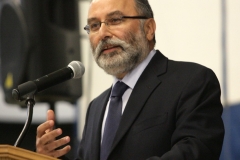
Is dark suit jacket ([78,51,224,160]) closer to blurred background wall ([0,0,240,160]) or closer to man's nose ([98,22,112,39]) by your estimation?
man's nose ([98,22,112,39])

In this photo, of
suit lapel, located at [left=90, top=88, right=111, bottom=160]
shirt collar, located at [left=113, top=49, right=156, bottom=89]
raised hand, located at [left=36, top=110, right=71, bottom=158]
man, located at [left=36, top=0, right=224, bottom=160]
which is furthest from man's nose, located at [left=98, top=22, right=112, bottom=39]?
raised hand, located at [left=36, top=110, right=71, bottom=158]

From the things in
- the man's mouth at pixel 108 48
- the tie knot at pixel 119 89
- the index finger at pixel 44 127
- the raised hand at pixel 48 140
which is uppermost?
the man's mouth at pixel 108 48

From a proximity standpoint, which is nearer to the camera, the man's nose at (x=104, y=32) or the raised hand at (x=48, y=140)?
the raised hand at (x=48, y=140)

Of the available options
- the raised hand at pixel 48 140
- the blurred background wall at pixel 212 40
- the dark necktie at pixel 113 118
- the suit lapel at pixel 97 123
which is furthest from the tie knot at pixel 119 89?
the blurred background wall at pixel 212 40

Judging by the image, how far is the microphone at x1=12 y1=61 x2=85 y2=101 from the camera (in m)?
2.18

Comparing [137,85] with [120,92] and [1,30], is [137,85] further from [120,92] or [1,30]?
[1,30]

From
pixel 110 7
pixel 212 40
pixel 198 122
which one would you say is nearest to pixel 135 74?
pixel 110 7

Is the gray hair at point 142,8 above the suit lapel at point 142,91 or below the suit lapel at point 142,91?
above

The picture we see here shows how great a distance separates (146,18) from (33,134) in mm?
1963

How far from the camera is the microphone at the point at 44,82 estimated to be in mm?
2182

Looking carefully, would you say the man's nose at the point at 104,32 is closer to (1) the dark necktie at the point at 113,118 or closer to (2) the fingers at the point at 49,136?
(1) the dark necktie at the point at 113,118

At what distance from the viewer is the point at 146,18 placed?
2.73 meters

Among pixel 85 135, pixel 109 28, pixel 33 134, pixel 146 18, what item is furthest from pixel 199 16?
pixel 33 134

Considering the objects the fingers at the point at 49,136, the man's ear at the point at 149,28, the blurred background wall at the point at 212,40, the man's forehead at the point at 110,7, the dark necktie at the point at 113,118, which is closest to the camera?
the fingers at the point at 49,136
